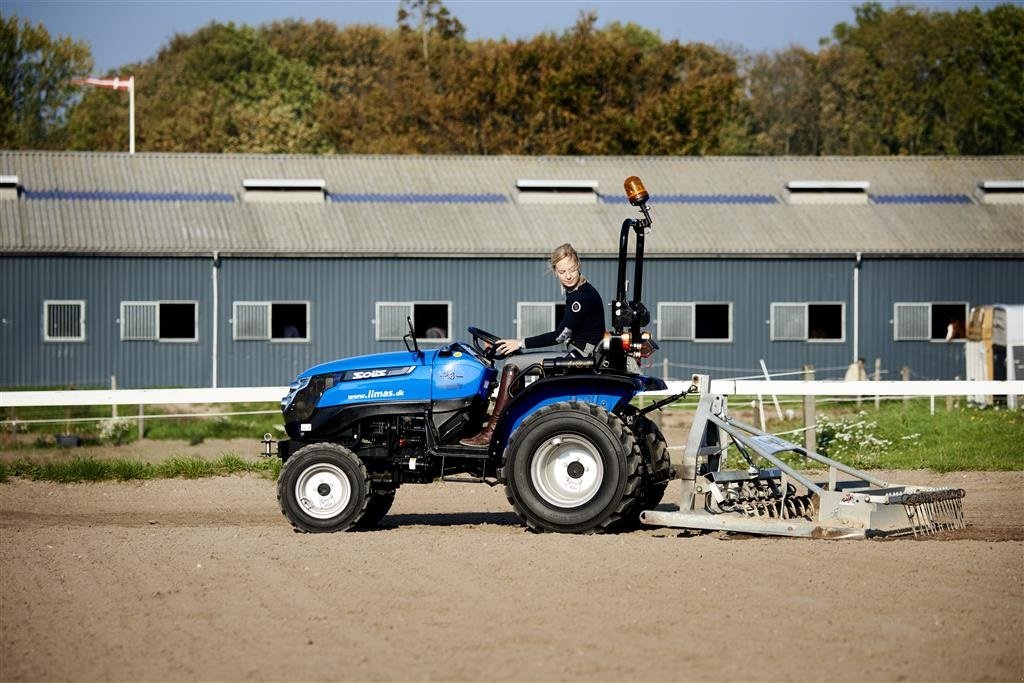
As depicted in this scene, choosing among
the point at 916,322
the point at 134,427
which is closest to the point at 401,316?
the point at 134,427

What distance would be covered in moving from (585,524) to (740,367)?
936 inches

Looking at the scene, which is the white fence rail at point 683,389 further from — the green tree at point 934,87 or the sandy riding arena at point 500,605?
the green tree at point 934,87

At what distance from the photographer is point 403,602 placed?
9.38 meters

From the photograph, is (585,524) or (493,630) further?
(585,524)

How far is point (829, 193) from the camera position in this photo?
123ft

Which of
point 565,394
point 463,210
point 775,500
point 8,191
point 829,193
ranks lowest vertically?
point 775,500

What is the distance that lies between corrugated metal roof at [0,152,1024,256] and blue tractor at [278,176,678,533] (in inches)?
865

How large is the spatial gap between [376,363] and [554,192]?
24.8m

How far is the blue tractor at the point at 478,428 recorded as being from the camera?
11547 millimetres

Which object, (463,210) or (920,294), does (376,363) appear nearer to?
(463,210)

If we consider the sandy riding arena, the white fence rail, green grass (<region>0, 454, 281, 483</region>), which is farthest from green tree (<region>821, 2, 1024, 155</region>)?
the sandy riding arena

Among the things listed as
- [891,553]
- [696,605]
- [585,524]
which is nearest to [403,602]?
[696,605]

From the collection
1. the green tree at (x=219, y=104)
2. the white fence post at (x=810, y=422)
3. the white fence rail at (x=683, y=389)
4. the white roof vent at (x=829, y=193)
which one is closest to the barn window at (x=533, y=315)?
the white roof vent at (x=829, y=193)

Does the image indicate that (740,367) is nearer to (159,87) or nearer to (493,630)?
(493,630)
